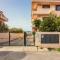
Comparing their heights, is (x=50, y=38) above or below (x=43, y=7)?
below

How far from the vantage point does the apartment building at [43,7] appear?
37.9 meters

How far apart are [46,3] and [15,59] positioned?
25.8 metres

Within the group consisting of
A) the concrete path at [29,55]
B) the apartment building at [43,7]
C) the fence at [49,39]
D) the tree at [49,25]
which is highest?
the apartment building at [43,7]

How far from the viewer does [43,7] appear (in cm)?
3869

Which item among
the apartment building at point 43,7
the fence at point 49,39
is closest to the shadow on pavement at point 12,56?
the fence at point 49,39

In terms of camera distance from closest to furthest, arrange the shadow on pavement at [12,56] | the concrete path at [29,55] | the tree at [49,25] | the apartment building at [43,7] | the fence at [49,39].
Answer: the shadow on pavement at [12,56] → the concrete path at [29,55] → the fence at [49,39] → the tree at [49,25] → the apartment building at [43,7]

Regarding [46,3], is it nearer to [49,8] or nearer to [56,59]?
[49,8]

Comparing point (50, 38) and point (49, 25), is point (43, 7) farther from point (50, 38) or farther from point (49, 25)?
point (50, 38)

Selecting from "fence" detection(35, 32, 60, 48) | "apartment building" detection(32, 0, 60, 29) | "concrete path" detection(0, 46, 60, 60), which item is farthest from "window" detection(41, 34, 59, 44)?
"apartment building" detection(32, 0, 60, 29)

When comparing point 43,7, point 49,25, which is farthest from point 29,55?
point 43,7

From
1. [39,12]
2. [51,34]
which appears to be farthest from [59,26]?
[39,12]

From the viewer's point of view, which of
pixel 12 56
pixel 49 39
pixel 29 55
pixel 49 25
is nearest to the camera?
pixel 12 56

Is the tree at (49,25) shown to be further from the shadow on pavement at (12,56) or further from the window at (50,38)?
the shadow on pavement at (12,56)

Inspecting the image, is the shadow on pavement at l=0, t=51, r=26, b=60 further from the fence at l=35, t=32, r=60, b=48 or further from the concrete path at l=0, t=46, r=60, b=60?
the fence at l=35, t=32, r=60, b=48
